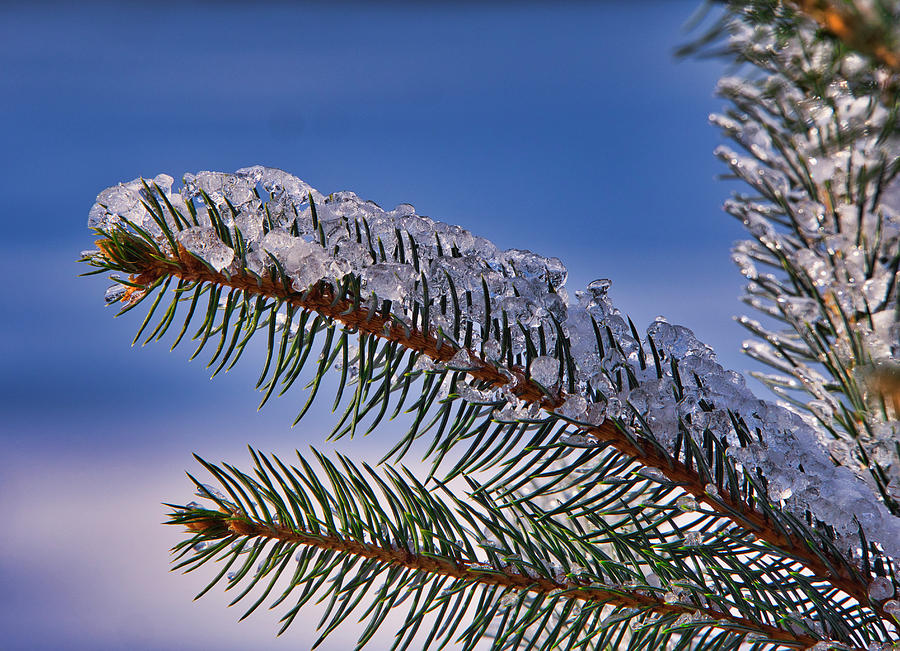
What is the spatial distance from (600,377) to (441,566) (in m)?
0.25

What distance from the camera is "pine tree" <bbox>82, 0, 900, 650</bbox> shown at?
49cm

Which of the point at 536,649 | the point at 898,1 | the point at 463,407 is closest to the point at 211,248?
the point at 463,407

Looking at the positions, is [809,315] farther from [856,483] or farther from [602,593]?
[602,593]

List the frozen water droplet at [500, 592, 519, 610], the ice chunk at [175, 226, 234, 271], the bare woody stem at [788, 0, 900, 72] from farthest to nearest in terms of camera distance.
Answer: the frozen water droplet at [500, 592, 519, 610] → the ice chunk at [175, 226, 234, 271] → the bare woody stem at [788, 0, 900, 72]

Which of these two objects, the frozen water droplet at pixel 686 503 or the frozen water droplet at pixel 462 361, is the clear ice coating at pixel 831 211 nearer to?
the frozen water droplet at pixel 686 503

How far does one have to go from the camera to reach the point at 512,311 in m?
0.58

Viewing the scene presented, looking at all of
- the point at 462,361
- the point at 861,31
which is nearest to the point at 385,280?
the point at 462,361

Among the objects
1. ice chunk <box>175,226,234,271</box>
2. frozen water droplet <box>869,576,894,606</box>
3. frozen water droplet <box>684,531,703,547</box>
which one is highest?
frozen water droplet <box>869,576,894,606</box>

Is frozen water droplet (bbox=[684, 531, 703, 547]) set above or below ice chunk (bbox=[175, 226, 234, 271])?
above

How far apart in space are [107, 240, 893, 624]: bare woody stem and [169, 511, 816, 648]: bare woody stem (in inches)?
3.1

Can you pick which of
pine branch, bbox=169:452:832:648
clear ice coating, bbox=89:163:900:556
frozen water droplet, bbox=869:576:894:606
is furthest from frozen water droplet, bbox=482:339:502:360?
frozen water droplet, bbox=869:576:894:606

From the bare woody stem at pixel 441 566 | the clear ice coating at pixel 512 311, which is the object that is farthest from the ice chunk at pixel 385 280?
the bare woody stem at pixel 441 566

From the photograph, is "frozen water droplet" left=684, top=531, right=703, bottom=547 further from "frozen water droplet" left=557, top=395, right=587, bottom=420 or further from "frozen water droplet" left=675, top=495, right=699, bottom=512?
"frozen water droplet" left=557, top=395, right=587, bottom=420

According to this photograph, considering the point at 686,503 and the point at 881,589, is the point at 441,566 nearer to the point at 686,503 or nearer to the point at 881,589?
the point at 686,503
